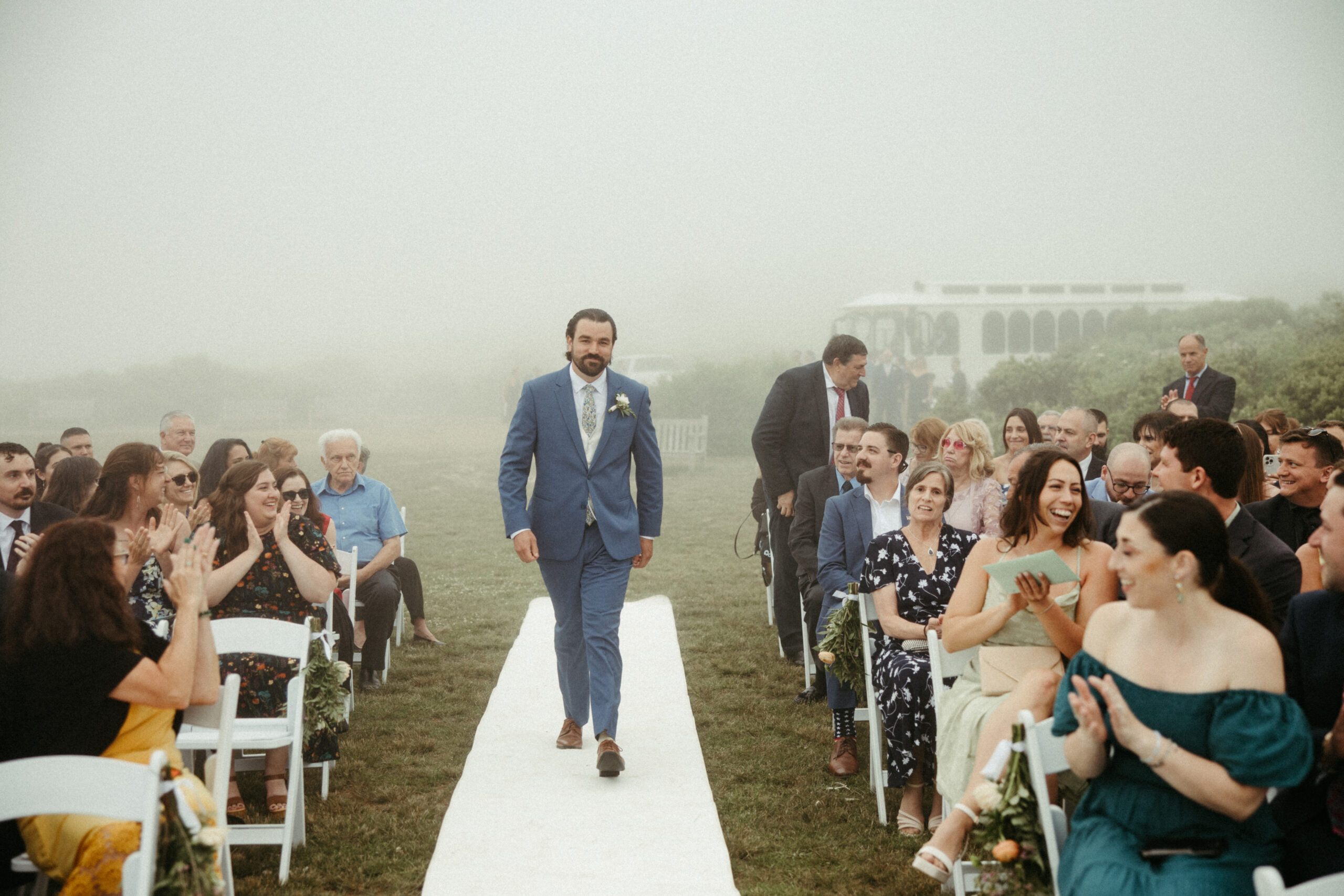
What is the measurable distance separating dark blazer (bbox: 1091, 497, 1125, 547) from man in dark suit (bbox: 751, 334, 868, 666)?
2298 mm

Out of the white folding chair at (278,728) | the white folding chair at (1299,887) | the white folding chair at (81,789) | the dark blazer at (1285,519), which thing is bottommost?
the white folding chair at (278,728)

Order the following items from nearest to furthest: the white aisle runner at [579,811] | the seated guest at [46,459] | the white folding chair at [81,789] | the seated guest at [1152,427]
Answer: the white folding chair at [81,789], the white aisle runner at [579,811], the seated guest at [1152,427], the seated guest at [46,459]

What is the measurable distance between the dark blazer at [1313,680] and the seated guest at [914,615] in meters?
1.59

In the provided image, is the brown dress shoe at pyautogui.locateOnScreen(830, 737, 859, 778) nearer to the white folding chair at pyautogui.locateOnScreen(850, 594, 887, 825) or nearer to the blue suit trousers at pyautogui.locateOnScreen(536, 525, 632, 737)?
the white folding chair at pyautogui.locateOnScreen(850, 594, 887, 825)

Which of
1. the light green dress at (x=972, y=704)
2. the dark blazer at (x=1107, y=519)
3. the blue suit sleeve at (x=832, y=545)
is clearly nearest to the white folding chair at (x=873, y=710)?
the blue suit sleeve at (x=832, y=545)

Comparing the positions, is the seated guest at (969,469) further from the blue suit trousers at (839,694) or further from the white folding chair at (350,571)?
the white folding chair at (350,571)

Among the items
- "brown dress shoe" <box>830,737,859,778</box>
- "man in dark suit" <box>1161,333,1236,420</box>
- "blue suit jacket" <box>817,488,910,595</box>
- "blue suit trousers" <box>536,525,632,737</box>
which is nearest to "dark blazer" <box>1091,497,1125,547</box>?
"blue suit jacket" <box>817,488,910,595</box>

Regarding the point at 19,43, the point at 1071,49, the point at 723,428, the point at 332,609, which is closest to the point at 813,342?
the point at 723,428

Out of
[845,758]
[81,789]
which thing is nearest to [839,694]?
[845,758]

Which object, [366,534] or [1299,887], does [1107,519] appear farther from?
[366,534]

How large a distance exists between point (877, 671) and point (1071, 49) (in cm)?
3424

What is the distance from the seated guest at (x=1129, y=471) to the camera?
534cm

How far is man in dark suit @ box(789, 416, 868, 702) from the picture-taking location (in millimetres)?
5926

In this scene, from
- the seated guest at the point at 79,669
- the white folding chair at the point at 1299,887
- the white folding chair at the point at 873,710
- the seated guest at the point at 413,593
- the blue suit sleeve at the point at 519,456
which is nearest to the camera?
the white folding chair at the point at 1299,887
